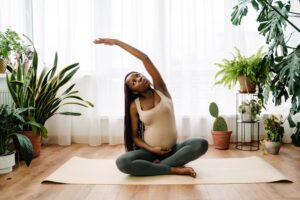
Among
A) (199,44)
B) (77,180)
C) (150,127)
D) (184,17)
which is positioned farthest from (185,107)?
(77,180)

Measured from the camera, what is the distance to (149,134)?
8.51ft

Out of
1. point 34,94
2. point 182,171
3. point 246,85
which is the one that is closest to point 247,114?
point 246,85

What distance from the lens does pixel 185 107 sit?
3.83 metres

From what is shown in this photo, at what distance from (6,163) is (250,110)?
89.0 inches

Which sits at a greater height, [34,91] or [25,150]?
[34,91]

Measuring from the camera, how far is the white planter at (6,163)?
8.94 ft

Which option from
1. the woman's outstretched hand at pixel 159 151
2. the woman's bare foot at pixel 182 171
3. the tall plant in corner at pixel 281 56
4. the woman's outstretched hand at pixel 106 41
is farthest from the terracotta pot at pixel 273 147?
the woman's outstretched hand at pixel 106 41

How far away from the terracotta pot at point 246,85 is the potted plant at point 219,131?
0.33 meters

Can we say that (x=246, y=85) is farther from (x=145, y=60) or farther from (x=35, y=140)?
(x=35, y=140)

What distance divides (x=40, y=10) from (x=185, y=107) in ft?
6.21

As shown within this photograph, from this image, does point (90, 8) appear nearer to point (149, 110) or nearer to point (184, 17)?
point (184, 17)

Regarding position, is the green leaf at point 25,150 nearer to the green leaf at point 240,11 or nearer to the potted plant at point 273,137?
the green leaf at point 240,11

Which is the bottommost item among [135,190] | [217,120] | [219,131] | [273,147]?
[135,190]

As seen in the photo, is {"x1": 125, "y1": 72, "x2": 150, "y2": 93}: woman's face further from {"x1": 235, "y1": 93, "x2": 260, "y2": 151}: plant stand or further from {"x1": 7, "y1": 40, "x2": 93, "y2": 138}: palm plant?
{"x1": 235, "y1": 93, "x2": 260, "y2": 151}: plant stand
